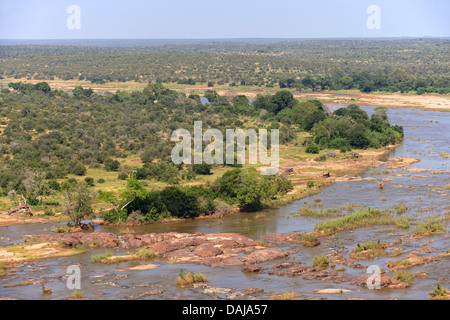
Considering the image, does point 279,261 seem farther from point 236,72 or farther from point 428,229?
point 236,72

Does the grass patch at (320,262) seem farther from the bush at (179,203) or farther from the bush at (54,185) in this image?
the bush at (54,185)

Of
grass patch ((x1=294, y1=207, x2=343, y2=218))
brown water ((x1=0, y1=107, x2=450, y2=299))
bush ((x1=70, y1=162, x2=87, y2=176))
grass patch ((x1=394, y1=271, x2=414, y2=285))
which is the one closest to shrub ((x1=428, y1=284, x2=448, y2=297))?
brown water ((x1=0, y1=107, x2=450, y2=299))

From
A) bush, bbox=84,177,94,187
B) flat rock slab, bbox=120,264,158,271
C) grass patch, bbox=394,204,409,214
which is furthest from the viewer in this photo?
bush, bbox=84,177,94,187

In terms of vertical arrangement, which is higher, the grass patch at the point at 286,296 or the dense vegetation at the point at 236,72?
the dense vegetation at the point at 236,72

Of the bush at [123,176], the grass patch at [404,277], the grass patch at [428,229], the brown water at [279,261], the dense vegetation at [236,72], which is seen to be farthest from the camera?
the dense vegetation at [236,72]

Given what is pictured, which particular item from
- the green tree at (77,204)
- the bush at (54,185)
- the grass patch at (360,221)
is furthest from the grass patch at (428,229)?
the bush at (54,185)

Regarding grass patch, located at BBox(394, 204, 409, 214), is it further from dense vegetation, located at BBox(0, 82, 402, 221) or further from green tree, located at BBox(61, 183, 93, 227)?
green tree, located at BBox(61, 183, 93, 227)
